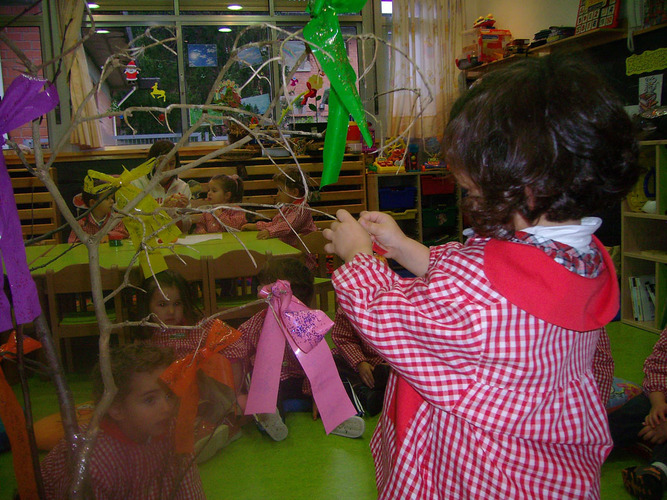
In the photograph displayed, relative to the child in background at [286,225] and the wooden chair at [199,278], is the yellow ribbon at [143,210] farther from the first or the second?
the child in background at [286,225]

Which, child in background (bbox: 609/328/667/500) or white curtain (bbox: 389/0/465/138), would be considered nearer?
child in background (bbox: 609/328/667/500)

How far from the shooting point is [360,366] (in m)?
1.19

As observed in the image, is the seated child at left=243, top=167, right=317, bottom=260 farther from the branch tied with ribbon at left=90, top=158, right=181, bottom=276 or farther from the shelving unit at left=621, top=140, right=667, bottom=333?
the shelving unit at left=621, top=140, right=667, bottom=333

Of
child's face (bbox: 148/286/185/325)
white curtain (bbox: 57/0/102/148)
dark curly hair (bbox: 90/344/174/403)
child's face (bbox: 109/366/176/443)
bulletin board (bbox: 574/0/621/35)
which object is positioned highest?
bulletin board (bbox: 574/0/621/35)

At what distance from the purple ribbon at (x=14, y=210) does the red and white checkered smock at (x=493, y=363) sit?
0.31 m

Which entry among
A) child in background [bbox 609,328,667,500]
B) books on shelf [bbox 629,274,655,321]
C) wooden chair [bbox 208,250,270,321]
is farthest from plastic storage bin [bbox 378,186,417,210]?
wooden chair [bbox 208,250,270,321]

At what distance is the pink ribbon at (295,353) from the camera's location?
759 millimetres

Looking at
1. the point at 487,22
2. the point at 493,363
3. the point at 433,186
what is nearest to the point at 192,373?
the point at 493,363

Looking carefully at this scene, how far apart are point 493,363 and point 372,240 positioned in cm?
23

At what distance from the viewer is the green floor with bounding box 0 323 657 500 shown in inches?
27.6

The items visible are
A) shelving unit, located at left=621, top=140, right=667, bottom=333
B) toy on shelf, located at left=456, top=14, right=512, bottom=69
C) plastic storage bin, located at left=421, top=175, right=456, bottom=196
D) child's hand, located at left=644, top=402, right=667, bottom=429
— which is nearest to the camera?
child's hand, located at left=644, top=402, right=667, bottom=429

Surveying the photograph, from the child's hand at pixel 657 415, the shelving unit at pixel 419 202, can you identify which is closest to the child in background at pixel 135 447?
the child's hand at pixel 657 415

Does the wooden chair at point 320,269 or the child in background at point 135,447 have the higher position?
the wooden chair at point 320,269

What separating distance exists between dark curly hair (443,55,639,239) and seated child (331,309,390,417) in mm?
541
